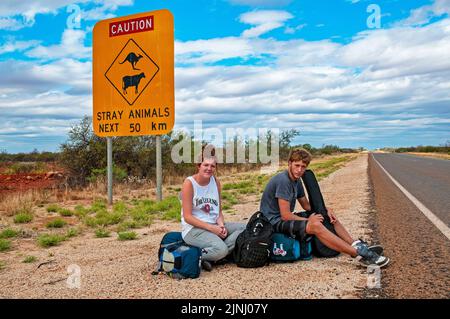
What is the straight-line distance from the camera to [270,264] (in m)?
5.40

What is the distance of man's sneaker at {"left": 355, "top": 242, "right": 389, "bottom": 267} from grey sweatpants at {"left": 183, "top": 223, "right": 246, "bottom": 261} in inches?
57.9

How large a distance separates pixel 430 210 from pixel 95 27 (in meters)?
10.1

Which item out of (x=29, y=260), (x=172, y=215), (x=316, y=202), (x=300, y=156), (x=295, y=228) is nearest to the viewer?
(x=295, y=228)

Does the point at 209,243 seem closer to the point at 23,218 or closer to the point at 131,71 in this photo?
the point at 23,218

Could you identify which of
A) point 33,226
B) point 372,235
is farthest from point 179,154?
point 372,235

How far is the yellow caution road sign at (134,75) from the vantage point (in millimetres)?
12266

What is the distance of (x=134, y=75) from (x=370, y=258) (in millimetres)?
Result: 9350

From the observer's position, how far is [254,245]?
5.19 metres

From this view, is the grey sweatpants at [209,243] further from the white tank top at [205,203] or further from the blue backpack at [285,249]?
the blue backpack at [285,249]

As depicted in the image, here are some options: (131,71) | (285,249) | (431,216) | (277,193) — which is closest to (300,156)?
(277,193)

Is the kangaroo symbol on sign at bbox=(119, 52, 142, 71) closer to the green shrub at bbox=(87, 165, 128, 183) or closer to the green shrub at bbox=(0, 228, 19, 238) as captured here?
the green shrub at bbox=(0, 228, 19, 238)

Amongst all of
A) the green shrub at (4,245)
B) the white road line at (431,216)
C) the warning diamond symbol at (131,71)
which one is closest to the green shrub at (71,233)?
the green shrub at (4,245)

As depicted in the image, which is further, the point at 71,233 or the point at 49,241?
the point at 71,233
